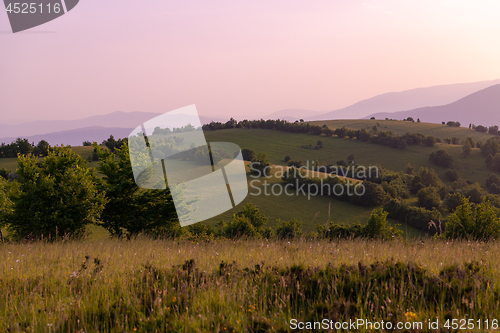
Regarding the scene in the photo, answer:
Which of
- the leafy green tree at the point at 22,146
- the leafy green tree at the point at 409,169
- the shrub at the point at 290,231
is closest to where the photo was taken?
the shrub at the point at 290,231

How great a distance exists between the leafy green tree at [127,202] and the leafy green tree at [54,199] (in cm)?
439

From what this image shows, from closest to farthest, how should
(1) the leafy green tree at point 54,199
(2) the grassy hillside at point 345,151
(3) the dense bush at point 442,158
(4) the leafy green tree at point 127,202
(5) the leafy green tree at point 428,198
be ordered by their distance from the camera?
(1) the leafy green tree at point 54,199 → (4) the leafy green tree at point 127,202 → (5) the leafy green tree at point 428,198 → (3) the dense bush at point 442,158 → (2) the grassy hillside at point 345,151

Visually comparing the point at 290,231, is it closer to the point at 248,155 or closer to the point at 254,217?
the point at 254,217

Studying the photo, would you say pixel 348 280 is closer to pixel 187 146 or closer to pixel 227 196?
pixel 227 196

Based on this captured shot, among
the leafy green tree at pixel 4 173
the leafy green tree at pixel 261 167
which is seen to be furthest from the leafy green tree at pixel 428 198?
the leafy green tree at pixel 4 173

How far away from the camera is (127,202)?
3216cm

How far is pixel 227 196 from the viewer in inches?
301

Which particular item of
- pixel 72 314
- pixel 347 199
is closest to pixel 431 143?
pixel 347 199

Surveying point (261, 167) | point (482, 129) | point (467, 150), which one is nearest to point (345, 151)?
point (467, 150)

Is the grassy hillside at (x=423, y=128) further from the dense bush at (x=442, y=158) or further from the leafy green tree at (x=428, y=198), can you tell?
the leafy green tree at (x=428, y=198)

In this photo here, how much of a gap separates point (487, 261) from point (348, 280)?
100 inches

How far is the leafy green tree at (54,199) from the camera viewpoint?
2483 cm

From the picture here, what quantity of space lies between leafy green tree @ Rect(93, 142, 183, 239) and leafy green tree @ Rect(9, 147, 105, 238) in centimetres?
439

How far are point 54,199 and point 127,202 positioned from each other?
25.7 feet
